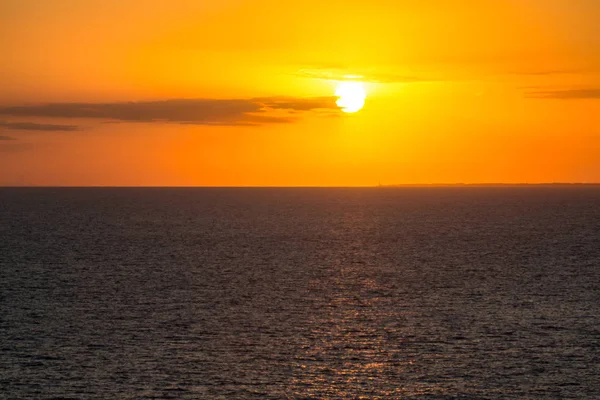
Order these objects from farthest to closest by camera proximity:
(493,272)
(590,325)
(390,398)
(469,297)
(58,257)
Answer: (58,257) → (493,272) → (469,297) → (590,325) → (390,398)

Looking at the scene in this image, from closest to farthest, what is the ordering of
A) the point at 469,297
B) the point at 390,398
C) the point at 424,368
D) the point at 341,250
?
the point at 390,398 < the point at 424,368 < the point at 469,297 < the point at 341,250

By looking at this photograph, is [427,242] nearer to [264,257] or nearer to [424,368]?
[264,257]

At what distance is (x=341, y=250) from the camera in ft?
504

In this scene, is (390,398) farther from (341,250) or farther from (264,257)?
(341,250)

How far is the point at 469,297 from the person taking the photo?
92562mm

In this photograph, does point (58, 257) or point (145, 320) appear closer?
point (145, 320)

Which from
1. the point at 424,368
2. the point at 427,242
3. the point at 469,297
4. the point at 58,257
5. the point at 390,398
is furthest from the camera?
the point at 427,242

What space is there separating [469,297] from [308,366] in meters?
38.4

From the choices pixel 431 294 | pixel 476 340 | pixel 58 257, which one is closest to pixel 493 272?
pixel 431 294

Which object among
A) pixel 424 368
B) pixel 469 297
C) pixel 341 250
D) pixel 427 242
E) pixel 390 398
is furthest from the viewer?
pixel 427 242

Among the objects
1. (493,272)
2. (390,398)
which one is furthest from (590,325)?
(493,272)

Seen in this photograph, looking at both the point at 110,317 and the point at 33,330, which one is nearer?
the point at 33,330

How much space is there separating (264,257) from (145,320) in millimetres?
60733

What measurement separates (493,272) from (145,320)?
61.4 m
